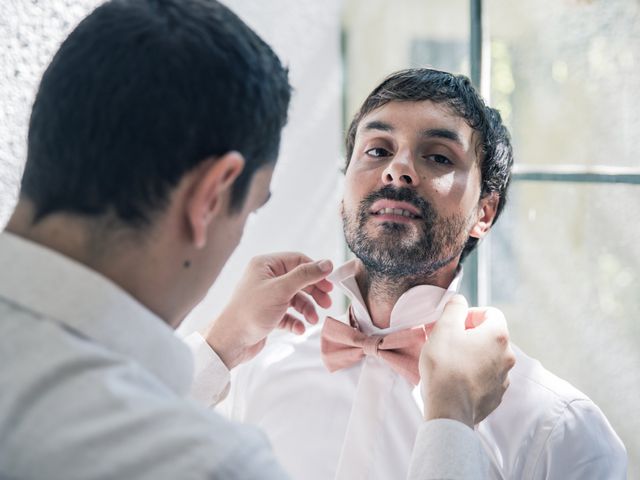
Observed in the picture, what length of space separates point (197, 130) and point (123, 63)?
111mm

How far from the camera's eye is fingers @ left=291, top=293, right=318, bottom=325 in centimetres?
162

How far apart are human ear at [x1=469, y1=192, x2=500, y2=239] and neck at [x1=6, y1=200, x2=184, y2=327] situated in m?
1.10

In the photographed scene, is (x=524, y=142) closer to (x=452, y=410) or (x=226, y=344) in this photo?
(x=226, y=344)

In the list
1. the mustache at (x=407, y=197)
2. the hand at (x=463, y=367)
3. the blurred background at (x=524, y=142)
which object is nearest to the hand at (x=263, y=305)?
the mustache at (x=407, y=197)

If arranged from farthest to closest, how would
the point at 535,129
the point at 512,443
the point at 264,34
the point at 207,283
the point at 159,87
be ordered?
1. the point at 264,34
2. the point at 535,129
3. the point at 512,443
4. the point at 207,283
5. the point at 159,87

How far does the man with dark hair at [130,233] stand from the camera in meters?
0.73

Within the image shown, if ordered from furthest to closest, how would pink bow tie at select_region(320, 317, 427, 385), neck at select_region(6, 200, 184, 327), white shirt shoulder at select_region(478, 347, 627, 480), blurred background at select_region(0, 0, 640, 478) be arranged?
blurred background at select_region(0, 0, 640, 478) < pink bow tie at select_region(320, 317, 427, 385) < white shirt shoulder at select_region(478, 347, 627, 480) < neck at select_region(6, 200, 184, 327)

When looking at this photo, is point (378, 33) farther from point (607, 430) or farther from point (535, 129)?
point (607, 430)

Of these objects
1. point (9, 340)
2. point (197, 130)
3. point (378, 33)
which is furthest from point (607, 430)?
point (378, 33)

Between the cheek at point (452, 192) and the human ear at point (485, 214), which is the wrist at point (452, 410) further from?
the human ear at point (485, 214)

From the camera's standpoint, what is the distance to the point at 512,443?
1.49 metres

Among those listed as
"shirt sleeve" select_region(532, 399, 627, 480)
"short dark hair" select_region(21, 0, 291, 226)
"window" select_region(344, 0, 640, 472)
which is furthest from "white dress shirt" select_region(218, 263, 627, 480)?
"short dark hair" select_region(21, 0, 291, 226)

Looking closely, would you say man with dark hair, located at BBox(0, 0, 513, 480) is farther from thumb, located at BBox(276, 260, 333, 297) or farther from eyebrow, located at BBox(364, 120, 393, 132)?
eyebrow, located at BBox(364, 120, 393, 132)

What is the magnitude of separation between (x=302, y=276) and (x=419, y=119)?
1.56ft
